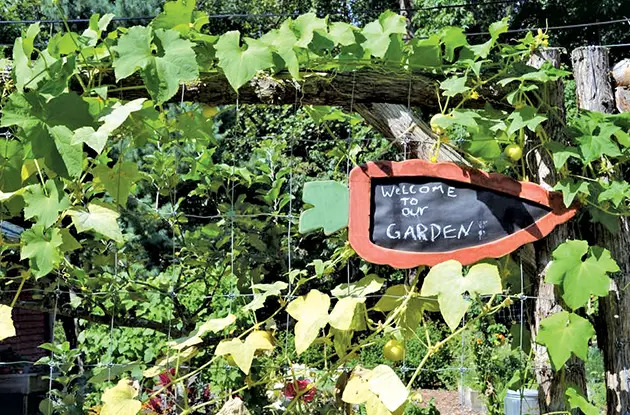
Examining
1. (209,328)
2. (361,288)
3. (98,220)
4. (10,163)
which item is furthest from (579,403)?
(10,163)

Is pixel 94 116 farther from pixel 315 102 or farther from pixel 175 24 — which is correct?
pixel 315 102

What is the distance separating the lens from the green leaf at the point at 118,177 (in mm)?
1817

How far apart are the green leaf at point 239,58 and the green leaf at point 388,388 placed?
2.28 feet

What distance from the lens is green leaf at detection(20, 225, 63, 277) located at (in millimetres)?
1705

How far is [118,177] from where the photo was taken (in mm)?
1826

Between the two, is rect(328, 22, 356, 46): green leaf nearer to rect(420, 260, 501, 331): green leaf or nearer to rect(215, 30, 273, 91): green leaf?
rect(215, 30, 273, 91): green leaf

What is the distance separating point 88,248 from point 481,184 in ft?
5.92

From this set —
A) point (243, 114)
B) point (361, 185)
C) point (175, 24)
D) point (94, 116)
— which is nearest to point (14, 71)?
point (94, 116)

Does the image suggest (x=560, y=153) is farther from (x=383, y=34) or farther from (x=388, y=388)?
(x=388, y=388)

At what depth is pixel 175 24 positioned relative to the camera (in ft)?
5.70

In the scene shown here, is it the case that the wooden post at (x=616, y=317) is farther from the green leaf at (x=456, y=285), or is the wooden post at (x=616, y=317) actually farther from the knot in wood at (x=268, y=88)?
the knot in wood at (x=268, y=88)

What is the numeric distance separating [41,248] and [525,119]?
1.12 meters

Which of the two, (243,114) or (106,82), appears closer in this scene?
(106,82)

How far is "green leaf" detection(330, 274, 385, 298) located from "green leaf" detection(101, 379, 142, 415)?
52 cm
